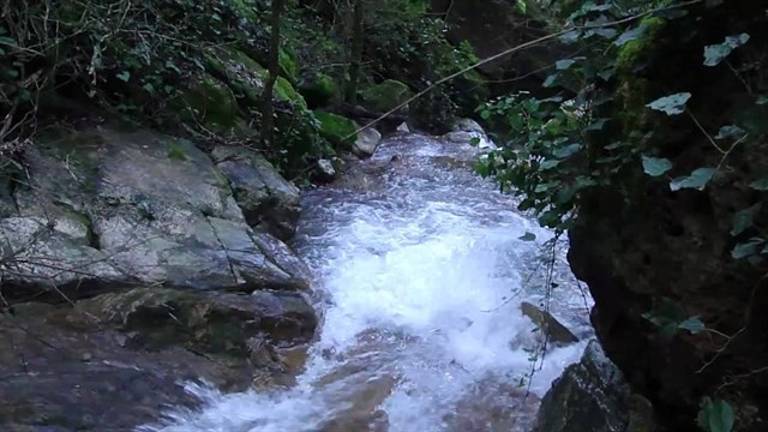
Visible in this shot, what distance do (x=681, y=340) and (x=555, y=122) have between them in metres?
1.02

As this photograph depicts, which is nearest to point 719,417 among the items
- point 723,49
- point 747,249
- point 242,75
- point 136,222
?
point 747,249

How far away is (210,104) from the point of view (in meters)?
7.38

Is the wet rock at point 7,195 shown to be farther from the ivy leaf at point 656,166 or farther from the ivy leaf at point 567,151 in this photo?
the ivy leaf at point 656,166

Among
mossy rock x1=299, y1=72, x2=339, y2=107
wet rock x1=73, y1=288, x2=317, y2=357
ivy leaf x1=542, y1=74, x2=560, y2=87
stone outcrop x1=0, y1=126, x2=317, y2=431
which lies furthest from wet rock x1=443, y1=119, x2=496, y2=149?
ivy leaf x1=542, y1=74, x2=560, y2=87

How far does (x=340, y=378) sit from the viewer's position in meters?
4.56

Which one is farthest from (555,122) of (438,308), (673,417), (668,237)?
(438,308)

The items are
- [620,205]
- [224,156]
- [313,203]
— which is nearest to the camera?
[620,205]

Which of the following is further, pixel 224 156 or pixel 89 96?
pixel 224 156

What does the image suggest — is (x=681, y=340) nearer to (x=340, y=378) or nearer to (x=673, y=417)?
(x=673, y=417)

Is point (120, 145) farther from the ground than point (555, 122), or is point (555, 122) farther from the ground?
point (555, 122)

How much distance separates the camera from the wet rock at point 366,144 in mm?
10086

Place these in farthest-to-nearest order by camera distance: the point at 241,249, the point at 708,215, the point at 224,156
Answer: the point at 224,156 < the point at 241,249 < the point at 708,215

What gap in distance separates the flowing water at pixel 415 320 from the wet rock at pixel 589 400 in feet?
1.36

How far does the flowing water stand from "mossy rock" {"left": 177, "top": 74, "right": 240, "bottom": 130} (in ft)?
3.81
